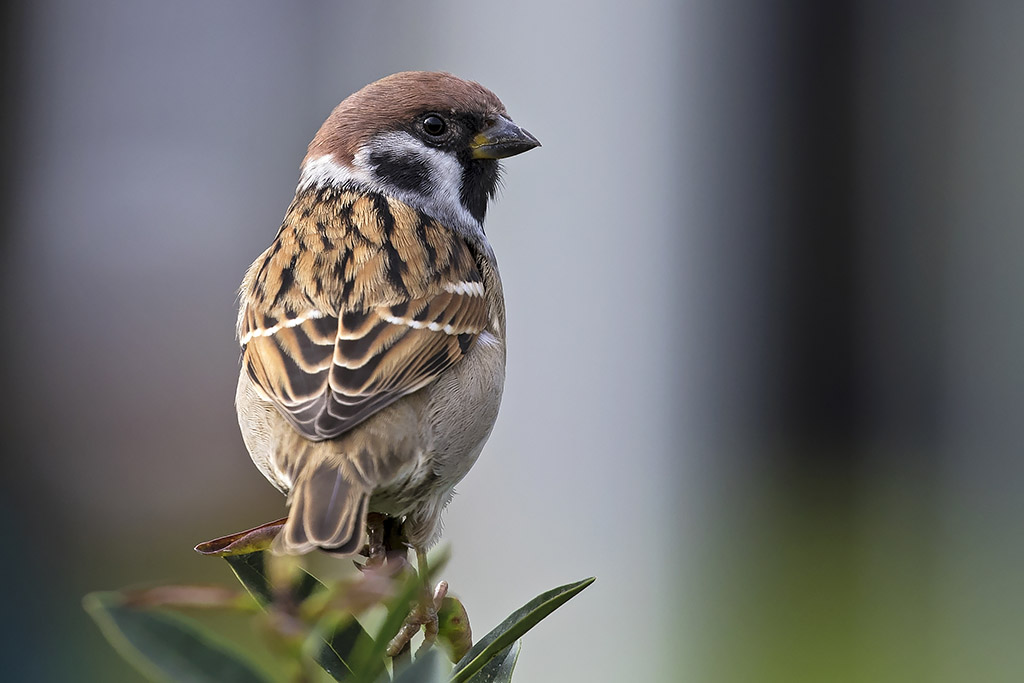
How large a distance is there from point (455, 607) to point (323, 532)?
0.65ft

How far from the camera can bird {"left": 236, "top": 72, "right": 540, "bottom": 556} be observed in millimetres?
1316

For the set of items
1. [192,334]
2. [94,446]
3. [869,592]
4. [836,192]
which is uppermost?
[836,192]

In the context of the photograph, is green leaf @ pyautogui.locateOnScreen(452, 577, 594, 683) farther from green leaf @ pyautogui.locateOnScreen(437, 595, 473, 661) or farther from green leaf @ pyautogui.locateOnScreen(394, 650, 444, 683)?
green leaf @ pyautogui.locateOnScreen(437, 595, 473, 661)

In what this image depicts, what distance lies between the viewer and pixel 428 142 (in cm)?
183

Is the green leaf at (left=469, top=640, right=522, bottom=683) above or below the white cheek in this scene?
below

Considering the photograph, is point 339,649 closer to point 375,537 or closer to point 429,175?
point 375,537

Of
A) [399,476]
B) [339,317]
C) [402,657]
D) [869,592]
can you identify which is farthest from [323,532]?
[869,592]

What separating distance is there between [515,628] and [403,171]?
4.29ft

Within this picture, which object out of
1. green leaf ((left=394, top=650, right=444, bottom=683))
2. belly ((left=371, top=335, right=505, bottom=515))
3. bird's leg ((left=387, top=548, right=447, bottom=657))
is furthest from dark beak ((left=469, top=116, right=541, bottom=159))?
green leaf ((left=394, top=650, right=444, bottom=683))

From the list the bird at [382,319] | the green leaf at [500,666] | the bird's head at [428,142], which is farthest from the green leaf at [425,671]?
the bird's head at [428,142]

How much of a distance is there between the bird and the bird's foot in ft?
0.29

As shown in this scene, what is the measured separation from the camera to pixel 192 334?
4352 mm

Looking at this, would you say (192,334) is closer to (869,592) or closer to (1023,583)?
(869,592)

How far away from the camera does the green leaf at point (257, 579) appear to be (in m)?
0.73
